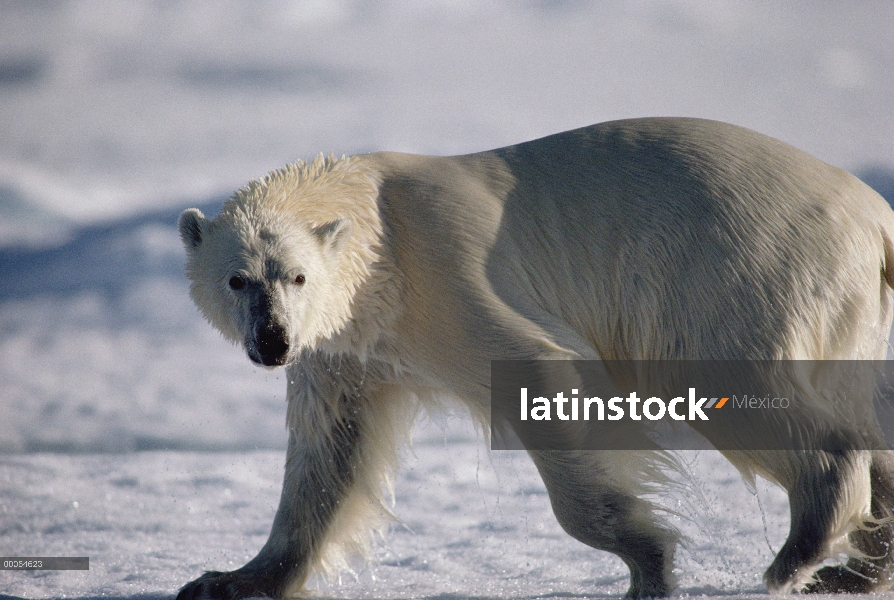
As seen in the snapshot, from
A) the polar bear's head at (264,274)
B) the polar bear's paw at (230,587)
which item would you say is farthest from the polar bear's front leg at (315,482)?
the polar bear's head at (264,274)

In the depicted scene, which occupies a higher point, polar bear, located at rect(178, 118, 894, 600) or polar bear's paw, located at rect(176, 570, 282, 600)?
polar bear, located at rect(178, 118, 894, 600)

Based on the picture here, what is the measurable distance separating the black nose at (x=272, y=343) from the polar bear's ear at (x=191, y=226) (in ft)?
1.69

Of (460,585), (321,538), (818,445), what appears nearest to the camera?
(818,445)

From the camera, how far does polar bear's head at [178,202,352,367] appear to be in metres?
2.55

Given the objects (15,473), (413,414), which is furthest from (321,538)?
(15,473)

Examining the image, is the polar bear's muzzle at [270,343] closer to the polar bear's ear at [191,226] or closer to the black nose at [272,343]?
the black nose at [272,343]

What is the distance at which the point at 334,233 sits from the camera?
2732 mm

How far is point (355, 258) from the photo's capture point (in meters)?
2.86

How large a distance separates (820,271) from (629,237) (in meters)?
0.60

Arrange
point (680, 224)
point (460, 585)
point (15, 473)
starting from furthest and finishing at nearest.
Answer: point (15, 473), point (460, 585), point (680, 224)

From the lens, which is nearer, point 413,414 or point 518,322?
point 518,322

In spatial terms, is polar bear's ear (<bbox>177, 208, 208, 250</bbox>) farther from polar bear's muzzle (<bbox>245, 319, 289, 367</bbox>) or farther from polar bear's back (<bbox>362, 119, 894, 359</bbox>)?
polar bear's back (<bbox>362, 119, 894, 359</bbox>)

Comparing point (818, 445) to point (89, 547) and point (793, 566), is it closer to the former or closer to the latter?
point (793, 566)

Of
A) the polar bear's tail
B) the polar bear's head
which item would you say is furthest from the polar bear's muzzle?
the polar bear's tail
